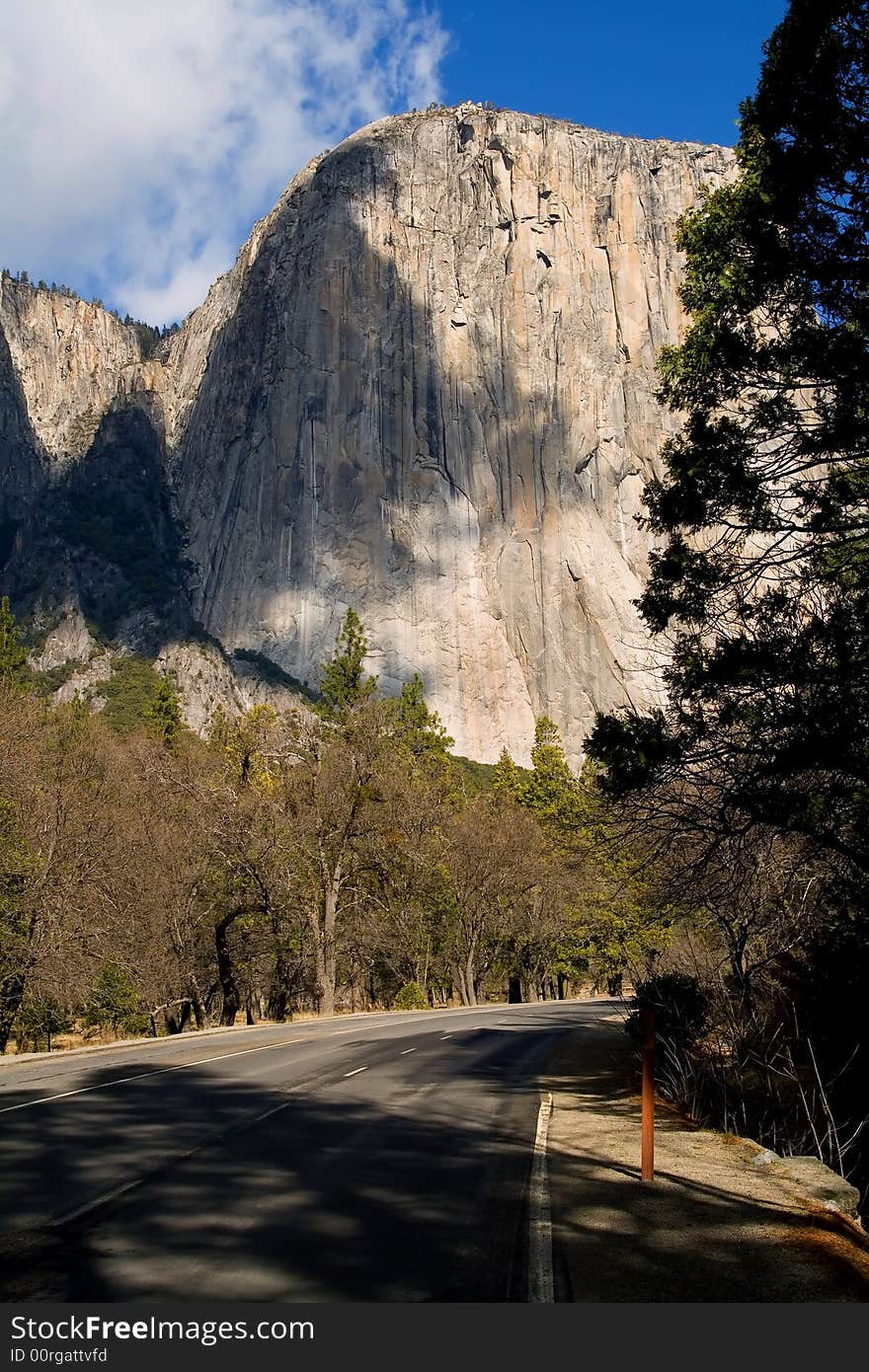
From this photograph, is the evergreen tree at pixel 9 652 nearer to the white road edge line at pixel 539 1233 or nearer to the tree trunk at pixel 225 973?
the tree trunk at pixel 225 973

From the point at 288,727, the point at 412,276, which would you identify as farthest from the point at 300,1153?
the point at 412,276

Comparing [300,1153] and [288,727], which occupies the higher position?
[288,727]

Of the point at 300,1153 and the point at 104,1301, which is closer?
the point at 104,1301

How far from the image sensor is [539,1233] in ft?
24.2

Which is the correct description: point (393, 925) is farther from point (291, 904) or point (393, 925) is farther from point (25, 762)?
point (25, 762)

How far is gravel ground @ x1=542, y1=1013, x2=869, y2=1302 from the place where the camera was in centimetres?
623

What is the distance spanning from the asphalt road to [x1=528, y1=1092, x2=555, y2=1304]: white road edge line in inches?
3.3

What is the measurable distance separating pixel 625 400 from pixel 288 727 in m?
99.1

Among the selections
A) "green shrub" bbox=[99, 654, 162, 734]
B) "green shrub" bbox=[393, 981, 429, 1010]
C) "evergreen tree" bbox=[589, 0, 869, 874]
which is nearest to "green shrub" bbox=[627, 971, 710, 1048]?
"evergreen tree" bbox=[589, 0, 869, 874]

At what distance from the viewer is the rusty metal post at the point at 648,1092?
28.2 feet

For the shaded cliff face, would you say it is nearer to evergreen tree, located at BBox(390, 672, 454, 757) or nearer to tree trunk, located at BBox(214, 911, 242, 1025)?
evergreen tree, located at BBox(390, 672, 454, 757)

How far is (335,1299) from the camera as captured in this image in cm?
571

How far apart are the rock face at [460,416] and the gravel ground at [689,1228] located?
112 m

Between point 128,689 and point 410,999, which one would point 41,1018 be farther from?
point 128,689
